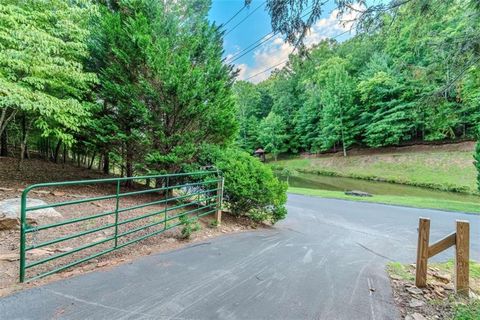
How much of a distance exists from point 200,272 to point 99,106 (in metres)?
5.37

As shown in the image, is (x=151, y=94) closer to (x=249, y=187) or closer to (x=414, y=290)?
(x=249, y=187)

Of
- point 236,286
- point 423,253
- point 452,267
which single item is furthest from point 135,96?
point 452,267

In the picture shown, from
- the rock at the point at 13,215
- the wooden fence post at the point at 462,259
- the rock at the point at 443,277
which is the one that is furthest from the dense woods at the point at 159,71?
the rock at the point at 443,277

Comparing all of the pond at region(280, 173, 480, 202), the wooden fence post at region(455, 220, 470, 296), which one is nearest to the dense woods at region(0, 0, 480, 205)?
the wooden fence post at region(455, 220, 470, 296)

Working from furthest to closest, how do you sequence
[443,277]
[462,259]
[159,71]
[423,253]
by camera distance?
[159,71]
[443,277]
[423,253]
[462,259]

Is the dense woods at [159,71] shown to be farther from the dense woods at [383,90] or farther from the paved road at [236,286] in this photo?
the paved road at [236,286]

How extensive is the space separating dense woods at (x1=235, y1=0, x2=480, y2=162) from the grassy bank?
1520 millimetres

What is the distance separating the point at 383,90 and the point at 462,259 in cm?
2648

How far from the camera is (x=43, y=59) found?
194 inches

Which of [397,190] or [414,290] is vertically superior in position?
[414,290]

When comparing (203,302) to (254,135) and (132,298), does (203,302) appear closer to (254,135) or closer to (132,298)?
(132,298)

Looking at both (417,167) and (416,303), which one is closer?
(416,303)

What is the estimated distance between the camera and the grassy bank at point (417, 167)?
58.6 feet

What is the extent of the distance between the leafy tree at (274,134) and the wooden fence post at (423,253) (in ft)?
107
